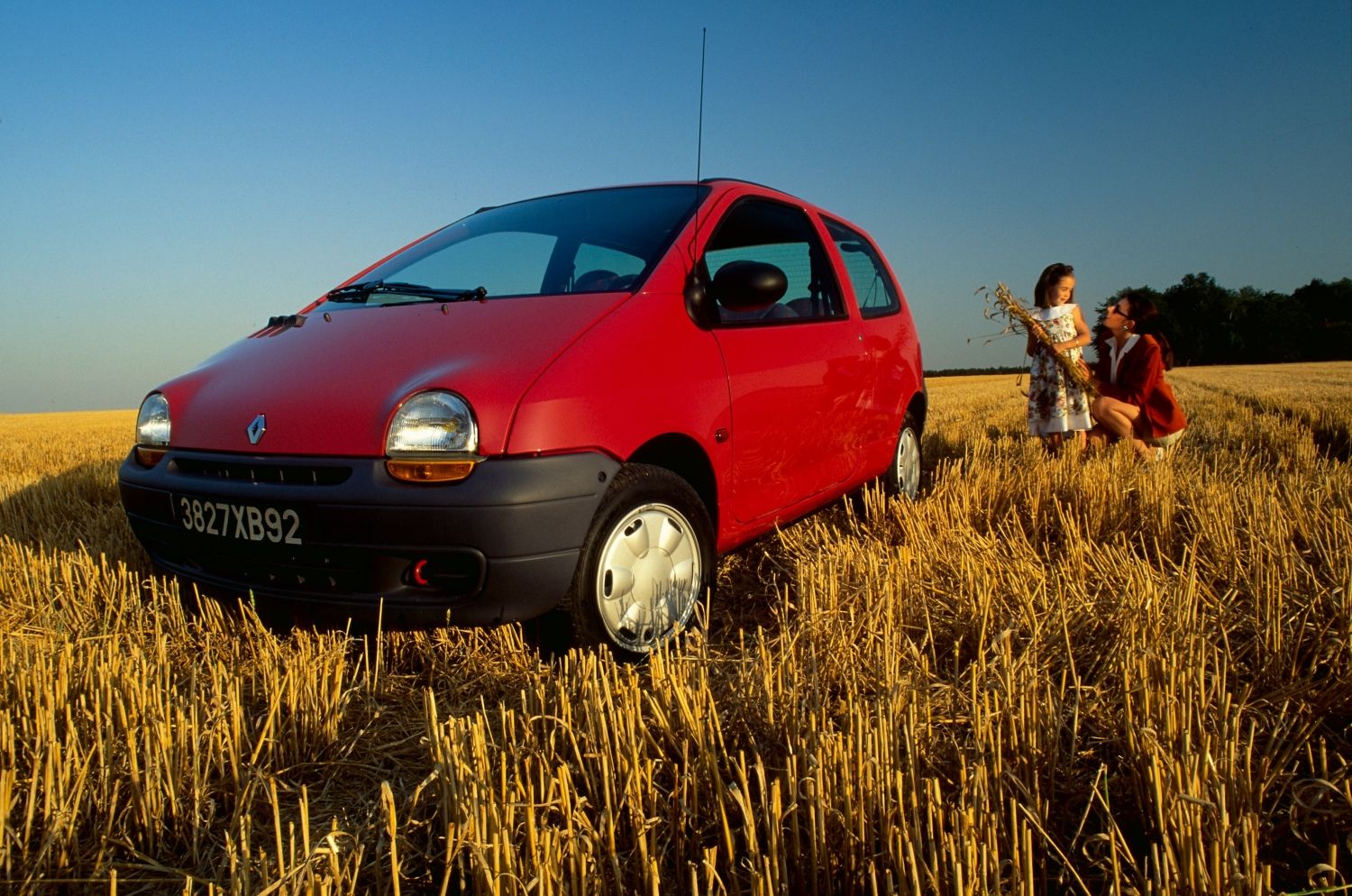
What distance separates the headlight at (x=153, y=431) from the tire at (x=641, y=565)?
1548mm

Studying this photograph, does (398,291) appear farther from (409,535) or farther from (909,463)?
(909,463)

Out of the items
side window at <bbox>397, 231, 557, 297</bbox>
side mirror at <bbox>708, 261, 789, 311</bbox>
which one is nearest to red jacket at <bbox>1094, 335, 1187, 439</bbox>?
side mirror at <bbox>708, 261, 789, 311</bbox>

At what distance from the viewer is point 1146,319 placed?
6.67 meters

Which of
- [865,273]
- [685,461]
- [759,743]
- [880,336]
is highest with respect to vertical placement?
→ [865,273]

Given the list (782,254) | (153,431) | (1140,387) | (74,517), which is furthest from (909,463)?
(74,517)

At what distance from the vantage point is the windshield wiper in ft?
9.74

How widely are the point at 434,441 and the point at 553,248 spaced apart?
4.69ft

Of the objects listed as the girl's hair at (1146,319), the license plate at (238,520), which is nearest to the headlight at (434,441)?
the license plate at (238,520)

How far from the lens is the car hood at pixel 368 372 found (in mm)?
2281

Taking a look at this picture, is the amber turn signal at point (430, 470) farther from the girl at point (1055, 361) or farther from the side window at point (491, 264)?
the girl at point (1055, 361)

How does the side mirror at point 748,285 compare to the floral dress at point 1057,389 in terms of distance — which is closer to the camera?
the side mirror at point 748,285

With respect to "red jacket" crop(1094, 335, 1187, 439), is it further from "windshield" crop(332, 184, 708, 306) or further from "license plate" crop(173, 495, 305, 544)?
"license plate" crop(173, 495, 305, 544)

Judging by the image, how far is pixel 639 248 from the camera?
3.04 m

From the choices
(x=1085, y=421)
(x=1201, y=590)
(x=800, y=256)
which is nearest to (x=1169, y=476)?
(x=1201, y=590)
